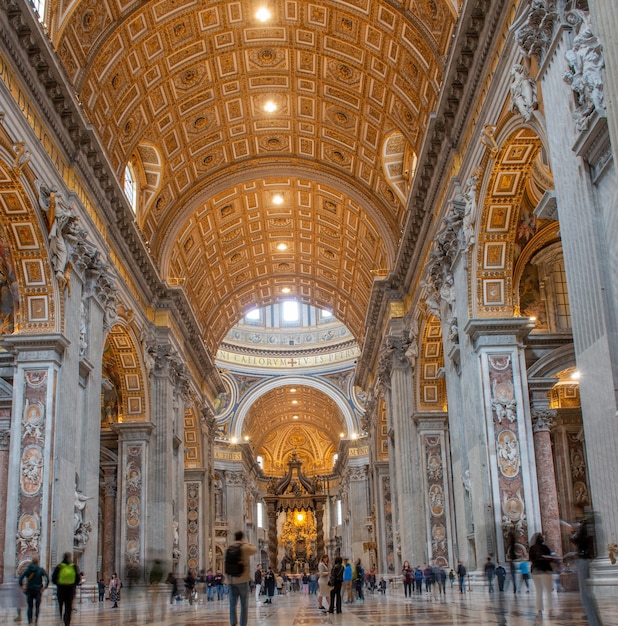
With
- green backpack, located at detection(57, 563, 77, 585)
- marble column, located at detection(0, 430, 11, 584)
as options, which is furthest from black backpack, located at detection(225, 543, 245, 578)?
marble column, located at detection(0, 430, 11, 584)

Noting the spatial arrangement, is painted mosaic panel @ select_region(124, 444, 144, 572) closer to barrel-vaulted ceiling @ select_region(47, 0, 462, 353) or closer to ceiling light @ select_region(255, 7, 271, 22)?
barrel-vaulted ceiling @ select_region(47, 0, 462, 353)

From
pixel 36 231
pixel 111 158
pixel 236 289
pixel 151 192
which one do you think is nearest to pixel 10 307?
pixel 36 231

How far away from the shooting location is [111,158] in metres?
22.5

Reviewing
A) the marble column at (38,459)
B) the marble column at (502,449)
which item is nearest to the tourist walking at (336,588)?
the marble column at (502,449)

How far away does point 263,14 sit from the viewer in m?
22.2

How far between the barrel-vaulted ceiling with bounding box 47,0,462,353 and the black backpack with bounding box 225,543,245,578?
40.2ft

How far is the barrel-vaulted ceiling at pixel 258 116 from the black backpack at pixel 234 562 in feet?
40.2

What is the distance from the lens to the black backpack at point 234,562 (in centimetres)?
971

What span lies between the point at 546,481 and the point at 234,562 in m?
10.3

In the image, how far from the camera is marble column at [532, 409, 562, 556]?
17.6 meters

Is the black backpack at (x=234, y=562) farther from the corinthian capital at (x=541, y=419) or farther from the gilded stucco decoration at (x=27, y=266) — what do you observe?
the corinthian capital at (x=541, y=419)

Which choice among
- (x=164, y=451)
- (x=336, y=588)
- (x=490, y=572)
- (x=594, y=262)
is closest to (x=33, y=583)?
(x=336, y=588)

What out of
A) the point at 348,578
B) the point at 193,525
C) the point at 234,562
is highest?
the point at 193,525

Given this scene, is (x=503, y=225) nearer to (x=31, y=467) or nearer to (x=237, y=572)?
(x=237, y=572)
